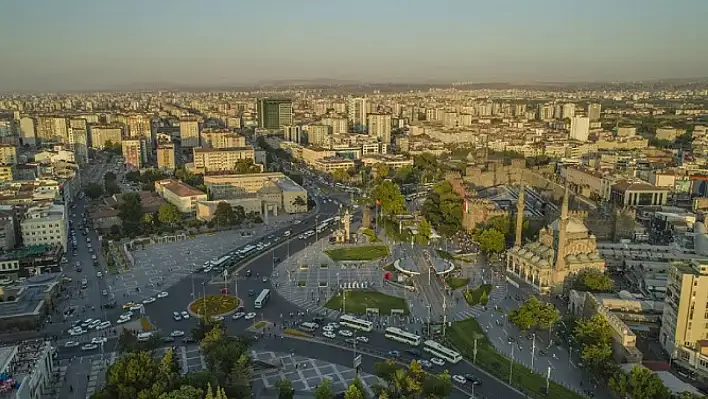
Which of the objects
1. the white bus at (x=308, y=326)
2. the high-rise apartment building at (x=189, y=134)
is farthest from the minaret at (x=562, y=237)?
the high-rise apartment building at (x=189, y=134)

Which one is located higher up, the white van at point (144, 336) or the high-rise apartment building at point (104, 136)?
the high-rise apartment building at point (104, 136)

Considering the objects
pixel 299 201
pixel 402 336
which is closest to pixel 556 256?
pixel 402 336

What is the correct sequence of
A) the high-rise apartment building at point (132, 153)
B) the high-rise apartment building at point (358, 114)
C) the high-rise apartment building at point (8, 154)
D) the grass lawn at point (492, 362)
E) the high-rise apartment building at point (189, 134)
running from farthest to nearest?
the high-rise apartment building at point (358, 114), the high-rise apartment building at point (189, 134), the high-rise apartment building at point (132, 153), the high-rise apartment building at point (8, 154), the grass lawn at point (492, 362)

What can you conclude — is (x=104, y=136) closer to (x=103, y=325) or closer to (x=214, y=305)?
(x=214, y=305)

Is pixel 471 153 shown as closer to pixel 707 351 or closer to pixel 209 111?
pixel 707 351

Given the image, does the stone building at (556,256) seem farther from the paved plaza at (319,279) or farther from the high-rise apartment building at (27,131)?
the high-rise apartment building at (27,131)
